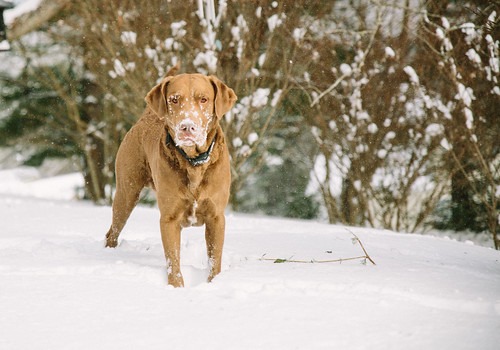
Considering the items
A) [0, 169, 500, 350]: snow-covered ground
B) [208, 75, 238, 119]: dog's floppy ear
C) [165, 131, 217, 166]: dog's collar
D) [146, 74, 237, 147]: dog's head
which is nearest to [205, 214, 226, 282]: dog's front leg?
[0, 169, 500, 350]: snow-covered ground

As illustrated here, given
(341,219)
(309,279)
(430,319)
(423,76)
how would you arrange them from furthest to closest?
(341,219) → (423,76) → (309,279) → (430,319)

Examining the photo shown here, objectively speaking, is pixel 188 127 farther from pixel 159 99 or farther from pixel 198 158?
pixel 159 99

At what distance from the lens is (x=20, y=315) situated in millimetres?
2574

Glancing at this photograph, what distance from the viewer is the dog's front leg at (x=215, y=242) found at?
3.53m

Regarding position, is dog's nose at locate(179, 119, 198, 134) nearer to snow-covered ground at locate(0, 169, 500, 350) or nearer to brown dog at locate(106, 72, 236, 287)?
brown dog at locate(106, 72, 236, 287)

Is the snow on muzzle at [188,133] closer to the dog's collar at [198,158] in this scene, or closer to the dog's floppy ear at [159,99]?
the dog's collar at [198,158]

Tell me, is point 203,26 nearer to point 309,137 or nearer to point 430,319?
point 309,137

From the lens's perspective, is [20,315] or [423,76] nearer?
[20,315]

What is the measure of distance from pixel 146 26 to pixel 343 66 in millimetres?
3258

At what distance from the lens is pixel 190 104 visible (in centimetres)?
328

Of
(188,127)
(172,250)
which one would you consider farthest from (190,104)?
(172,250)

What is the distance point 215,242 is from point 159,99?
998 millimetres

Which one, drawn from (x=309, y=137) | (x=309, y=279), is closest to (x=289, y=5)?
(x=309, y=137)

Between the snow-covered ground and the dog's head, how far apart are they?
2.92 feet
